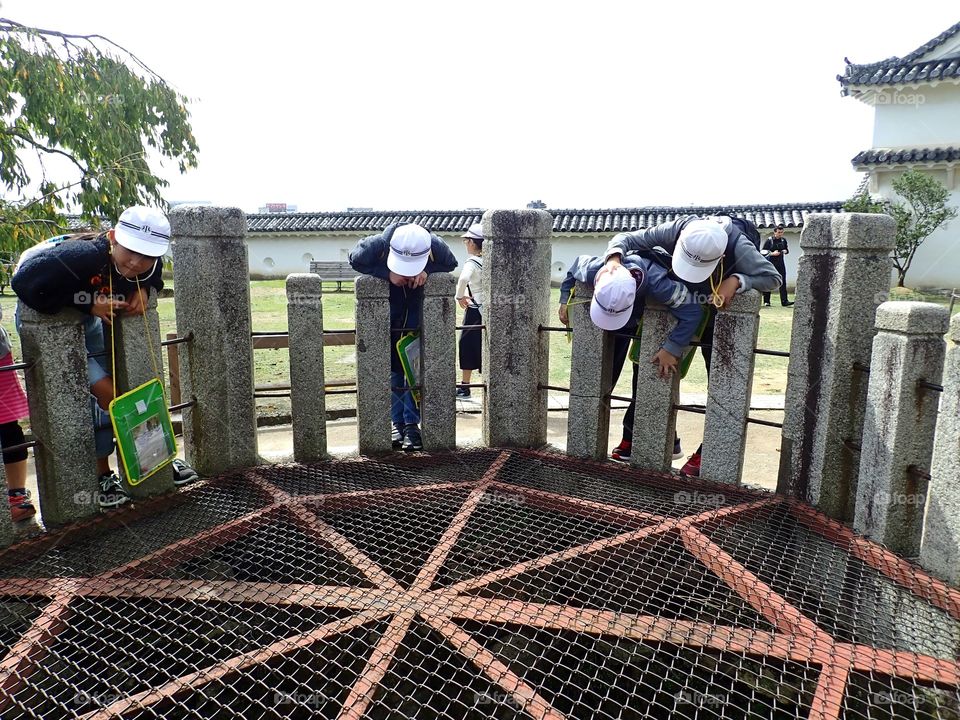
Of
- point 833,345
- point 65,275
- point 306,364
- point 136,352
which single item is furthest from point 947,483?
point 65,275

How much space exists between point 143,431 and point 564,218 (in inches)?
754

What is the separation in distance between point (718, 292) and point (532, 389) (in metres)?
1.63

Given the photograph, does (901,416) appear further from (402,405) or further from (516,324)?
(402,405)

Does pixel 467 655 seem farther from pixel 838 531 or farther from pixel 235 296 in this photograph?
pixel 235 296

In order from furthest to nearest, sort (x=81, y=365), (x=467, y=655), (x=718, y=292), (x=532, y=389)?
(x=532, y=389) → (x=718, y=292) → (x=81, y=365) → (x=467, y=655)

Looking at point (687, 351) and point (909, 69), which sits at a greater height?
point (909, 69)

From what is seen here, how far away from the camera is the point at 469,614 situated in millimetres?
3053

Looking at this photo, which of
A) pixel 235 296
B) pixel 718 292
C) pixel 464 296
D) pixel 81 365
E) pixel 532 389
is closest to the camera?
pixel 81 365

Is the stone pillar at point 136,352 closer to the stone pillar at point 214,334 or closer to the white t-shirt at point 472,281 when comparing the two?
the stone pillar at point 214,334

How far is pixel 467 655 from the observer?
9.12 ft

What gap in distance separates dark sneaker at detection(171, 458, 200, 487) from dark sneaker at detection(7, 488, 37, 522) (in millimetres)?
778

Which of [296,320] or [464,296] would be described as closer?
[296,320]

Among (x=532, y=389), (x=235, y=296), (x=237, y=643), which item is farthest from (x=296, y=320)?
(x=237, y=643)

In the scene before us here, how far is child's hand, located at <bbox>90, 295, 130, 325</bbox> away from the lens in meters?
3.76
